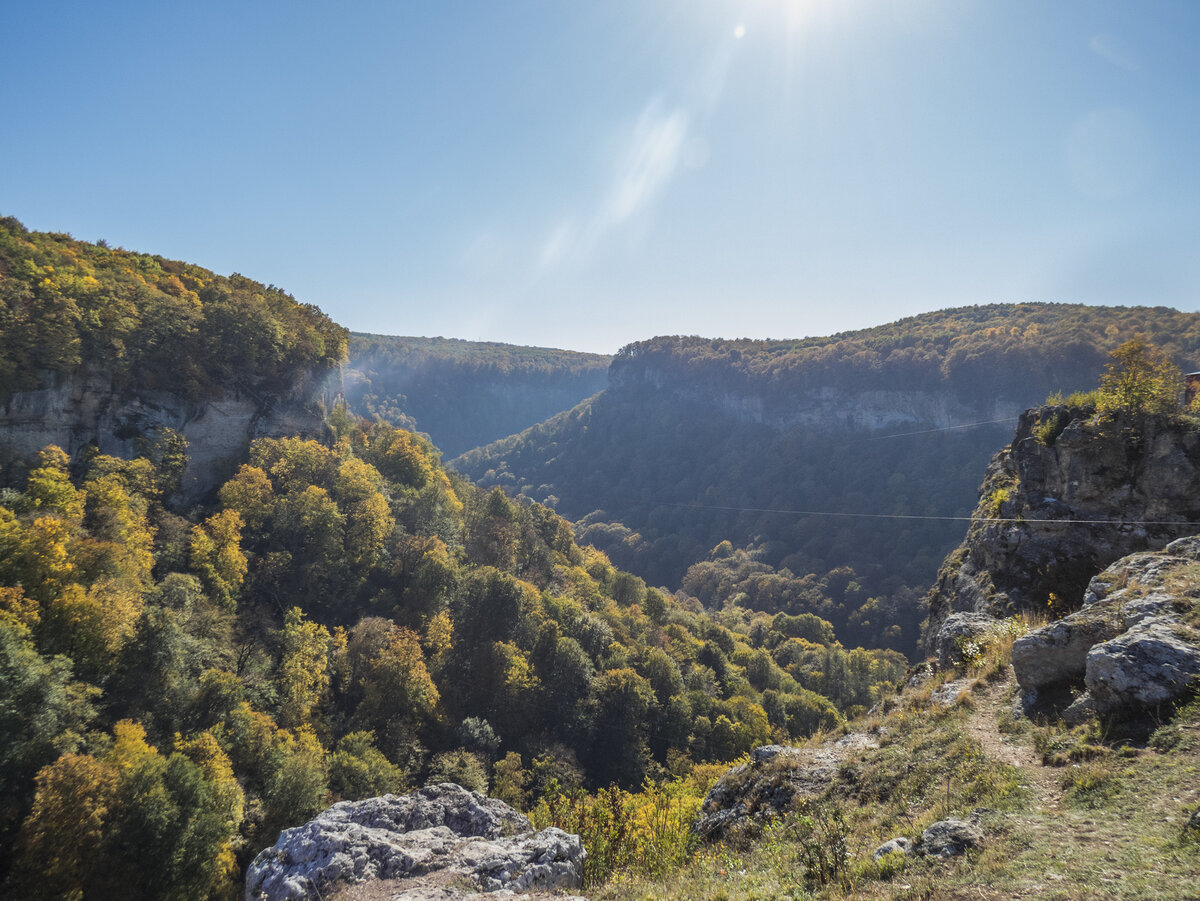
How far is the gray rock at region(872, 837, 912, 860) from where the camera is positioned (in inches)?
289

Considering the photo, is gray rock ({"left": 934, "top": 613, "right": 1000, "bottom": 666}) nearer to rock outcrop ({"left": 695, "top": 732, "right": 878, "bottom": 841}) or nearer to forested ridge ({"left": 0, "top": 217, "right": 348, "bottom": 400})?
rock outcrop ({"left": 695, "top": 732, "right": 878, "bottom": 841})

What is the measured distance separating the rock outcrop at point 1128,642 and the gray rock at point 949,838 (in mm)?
3510

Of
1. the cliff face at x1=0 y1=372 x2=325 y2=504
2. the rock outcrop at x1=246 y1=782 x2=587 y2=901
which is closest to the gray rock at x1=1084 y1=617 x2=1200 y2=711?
the rock outcrop at x1=246 y1=782 x2=587 y2=901

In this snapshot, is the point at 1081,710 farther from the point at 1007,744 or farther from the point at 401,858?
the point at 401,858

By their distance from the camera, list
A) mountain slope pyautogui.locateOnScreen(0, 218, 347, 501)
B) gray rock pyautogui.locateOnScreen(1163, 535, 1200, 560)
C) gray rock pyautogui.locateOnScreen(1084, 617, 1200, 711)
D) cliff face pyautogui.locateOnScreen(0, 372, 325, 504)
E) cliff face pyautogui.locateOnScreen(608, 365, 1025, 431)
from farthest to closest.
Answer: cliff face pyautogui.locateOnScreen(608, 365, 1025, 431) < mountain slope pyautogui.locateOnScreen(0, 218, 347, 501) < cliff face pyautogui.locateOnScreen(0, 372, 325, 504) < gray rock pyautogui.locateOnScreen(1163, 535, 1200, 560) < gray rock pyautogui.locateOnScreen(1084, 617, 1200, 711)

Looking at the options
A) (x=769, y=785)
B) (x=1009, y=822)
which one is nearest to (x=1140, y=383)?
(x=1009, y=822)

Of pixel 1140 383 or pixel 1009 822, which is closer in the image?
pixel 1009 822

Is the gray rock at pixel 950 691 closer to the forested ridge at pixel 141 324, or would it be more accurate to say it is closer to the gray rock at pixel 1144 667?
the gray rock at pixel 1144 667

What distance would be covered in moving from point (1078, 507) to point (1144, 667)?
12660mm

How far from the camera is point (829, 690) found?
230 ft

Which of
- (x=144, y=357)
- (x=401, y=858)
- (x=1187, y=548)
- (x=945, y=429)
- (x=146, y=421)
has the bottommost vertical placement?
(x=401, y=858)

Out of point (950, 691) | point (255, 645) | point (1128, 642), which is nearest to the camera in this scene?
point (1128, 642)

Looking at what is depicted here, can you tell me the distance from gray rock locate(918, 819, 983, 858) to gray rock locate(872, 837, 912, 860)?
209 mm

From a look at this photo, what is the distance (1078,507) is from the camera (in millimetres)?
17891
